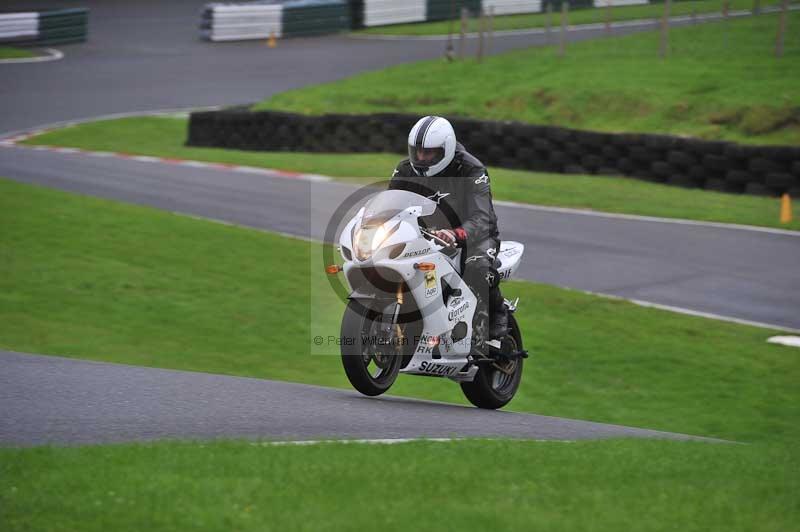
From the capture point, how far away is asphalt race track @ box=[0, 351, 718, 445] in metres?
6.23

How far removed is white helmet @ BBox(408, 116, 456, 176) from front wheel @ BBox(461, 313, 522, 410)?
1473mm

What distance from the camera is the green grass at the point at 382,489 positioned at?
4.68 metres

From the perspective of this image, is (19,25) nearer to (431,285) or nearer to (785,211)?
(785,211)

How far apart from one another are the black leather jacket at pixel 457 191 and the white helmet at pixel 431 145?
6.0 inches

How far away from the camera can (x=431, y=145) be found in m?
7.39

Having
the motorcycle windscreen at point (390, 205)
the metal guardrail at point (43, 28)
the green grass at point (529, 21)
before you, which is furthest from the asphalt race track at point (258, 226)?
the green grass at point (529, 21)

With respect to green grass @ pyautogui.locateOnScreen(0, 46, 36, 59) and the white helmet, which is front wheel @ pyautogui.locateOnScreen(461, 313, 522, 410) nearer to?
the white helmet

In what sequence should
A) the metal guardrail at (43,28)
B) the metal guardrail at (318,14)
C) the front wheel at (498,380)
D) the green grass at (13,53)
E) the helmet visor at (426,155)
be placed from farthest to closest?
the metal guardrail at (318,14) < the metal guardrail at (43,28) < the green grass at (13,53) < the front wheel at (498,380) < the helmet visor at (426,155)

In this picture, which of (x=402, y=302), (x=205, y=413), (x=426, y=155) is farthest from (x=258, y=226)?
(x=205, y=413)

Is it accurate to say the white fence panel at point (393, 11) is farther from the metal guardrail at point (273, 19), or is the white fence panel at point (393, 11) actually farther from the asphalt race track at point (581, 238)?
the asphalt race track at point (581, 238)

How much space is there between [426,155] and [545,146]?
1272 cm

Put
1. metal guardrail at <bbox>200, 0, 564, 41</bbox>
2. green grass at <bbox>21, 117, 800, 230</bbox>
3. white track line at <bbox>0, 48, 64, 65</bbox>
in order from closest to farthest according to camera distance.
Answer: green grass at <bbox>21, 117, 800, 230</bbox> < white track line at <bbox>0, 48, 64, 65</bbox> < metal guardrail at <bbox>200, 0, 564, 41</bbox>

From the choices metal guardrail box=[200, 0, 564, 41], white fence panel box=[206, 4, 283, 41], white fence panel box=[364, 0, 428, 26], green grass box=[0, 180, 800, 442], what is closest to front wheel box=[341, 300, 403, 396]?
green grass box=[0, 180, 800, 442]

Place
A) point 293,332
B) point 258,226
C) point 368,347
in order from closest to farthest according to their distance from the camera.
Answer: point 368,347
point 293,332
point 258,226
